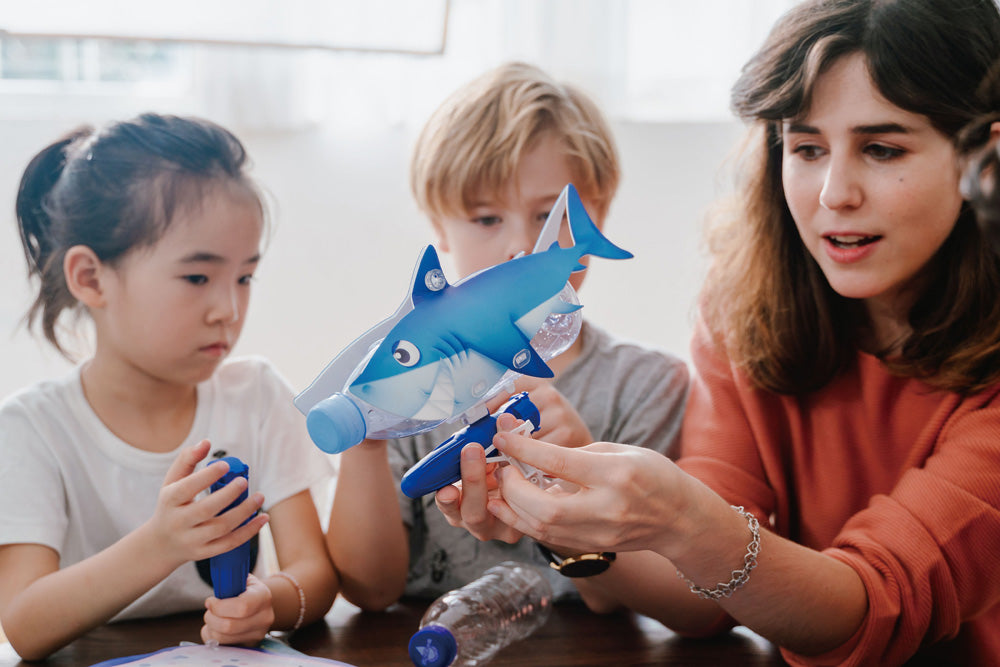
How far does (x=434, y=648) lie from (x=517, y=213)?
0.59 metres

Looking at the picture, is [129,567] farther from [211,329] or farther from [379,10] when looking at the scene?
[379,10]

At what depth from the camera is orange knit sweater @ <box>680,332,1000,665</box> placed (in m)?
0.95

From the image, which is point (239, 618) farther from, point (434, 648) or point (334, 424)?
point (334, 424)

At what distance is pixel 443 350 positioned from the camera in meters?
0.75

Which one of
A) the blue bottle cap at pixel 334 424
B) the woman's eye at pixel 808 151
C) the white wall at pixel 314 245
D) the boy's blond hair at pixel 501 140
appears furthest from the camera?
the white wall at pixel 314 245

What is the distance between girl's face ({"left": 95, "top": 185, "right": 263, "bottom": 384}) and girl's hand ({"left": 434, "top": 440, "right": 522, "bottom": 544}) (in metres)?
0.44

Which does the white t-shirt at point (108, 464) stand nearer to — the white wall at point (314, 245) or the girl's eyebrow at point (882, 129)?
the girl's eyebrow at point (882, 129)

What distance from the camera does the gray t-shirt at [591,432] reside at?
48.9 inches

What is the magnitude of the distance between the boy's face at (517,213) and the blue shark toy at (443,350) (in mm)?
411

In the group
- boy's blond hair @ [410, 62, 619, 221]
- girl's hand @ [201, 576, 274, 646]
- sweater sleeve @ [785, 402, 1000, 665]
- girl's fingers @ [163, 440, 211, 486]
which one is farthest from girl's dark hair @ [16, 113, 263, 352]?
sweater sleeve @ [785, 402, 1000, 665]

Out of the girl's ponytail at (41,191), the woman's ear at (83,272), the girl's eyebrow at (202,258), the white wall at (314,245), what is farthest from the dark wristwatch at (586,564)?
the white wall at (314,245)

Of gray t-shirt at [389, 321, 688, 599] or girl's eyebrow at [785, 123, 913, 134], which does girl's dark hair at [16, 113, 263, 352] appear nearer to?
gray t-shirt at [389, 321, 688, 599]

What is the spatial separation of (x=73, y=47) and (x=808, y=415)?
2.11m

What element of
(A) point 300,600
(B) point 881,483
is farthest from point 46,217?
(B) point 881,483
